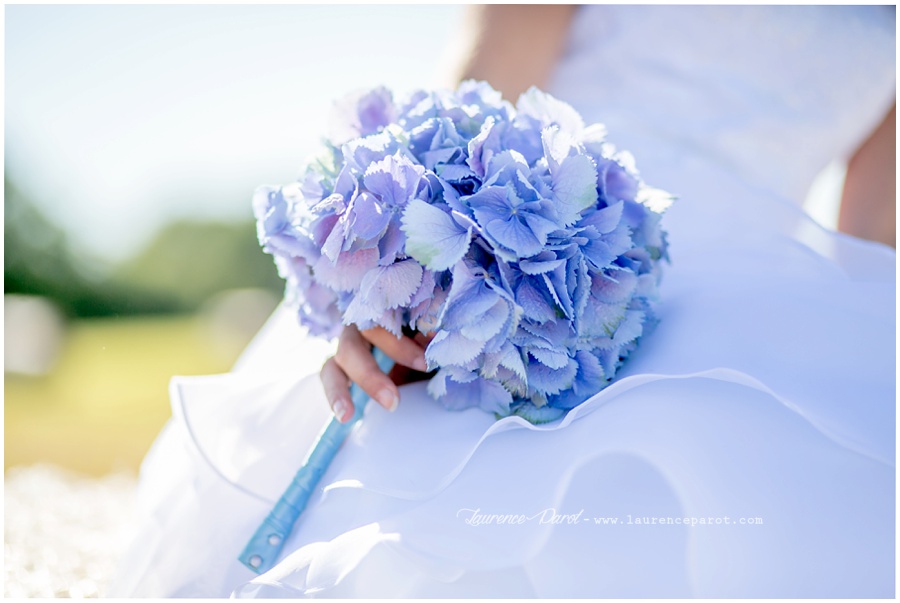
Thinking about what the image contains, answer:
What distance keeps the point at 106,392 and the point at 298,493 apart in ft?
28.4

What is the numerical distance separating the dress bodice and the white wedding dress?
0.46 feet

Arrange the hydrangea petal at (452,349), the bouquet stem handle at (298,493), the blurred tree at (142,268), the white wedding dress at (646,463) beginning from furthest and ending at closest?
the blurred tree at (142,268), the bouquet stem handle at (298,493), the hydrangea petal at (452,349), the white wedding dress at (646,463)

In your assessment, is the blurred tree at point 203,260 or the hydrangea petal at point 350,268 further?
the blurred tree at point 203,260

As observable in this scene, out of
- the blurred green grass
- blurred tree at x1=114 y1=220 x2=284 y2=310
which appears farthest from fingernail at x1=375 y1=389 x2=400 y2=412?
blurred tree at x1=114 y1=220 x2=284 y2=310

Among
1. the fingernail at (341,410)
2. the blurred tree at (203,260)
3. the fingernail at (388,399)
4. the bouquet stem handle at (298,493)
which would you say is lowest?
the blurred tree at (203,260)

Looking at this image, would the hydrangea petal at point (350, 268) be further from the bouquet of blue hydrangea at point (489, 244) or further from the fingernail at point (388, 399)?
the fingernail at point (388, 399)

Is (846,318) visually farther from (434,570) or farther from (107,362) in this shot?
(107,362)

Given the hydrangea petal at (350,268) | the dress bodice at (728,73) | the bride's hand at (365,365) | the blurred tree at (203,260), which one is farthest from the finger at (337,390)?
the blurred tree at (203,260)

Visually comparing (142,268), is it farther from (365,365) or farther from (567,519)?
(567,519)

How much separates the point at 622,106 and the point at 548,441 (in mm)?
1090

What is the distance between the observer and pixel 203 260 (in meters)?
26.4

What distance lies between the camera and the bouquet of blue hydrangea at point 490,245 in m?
1.04

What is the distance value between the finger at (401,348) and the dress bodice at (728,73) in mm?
859

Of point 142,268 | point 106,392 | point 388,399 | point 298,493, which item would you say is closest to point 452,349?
point 388,399
